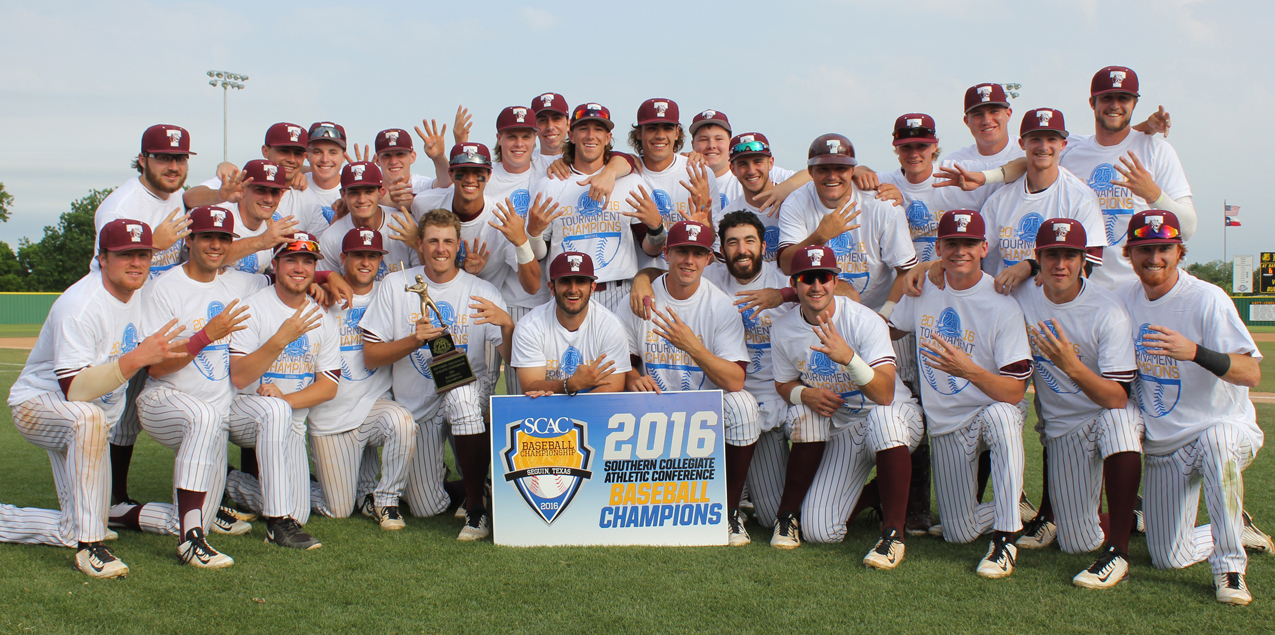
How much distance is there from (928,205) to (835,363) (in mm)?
1667

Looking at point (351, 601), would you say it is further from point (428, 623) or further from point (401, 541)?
point (401, 541)

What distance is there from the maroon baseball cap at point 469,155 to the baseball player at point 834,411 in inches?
102

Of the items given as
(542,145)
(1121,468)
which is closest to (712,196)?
(542,145)

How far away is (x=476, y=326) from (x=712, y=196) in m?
2.22

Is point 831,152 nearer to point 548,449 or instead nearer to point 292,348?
point 548,449

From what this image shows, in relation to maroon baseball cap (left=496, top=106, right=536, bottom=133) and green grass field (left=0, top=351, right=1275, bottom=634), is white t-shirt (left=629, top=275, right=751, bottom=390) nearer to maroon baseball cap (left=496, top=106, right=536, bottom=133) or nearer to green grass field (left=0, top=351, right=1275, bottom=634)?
green grass field (left=0, top=351, right=1275, bottom=634)

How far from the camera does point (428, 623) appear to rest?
408 cm

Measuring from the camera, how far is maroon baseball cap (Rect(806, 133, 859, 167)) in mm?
6121

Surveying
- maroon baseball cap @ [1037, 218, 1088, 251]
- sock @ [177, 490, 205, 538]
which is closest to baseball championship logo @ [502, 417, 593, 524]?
sock @ [177, 490, 205, 538]

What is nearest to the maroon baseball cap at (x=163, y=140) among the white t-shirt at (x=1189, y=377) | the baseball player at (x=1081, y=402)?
the baseball player at (x=1081, y=402)

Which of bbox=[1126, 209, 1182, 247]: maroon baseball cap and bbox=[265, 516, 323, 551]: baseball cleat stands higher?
bbox=[1126, 209, 1182, 247]: maroon baseball cap

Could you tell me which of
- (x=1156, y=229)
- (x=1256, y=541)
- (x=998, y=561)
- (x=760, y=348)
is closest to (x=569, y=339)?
(x=760, y=348)

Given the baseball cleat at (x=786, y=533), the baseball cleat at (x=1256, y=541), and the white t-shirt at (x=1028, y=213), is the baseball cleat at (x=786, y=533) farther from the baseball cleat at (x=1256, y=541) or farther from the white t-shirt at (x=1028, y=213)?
the baseball cleat at (x=1256, y=541)

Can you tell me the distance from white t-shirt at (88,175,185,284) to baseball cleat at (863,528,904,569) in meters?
5.03
